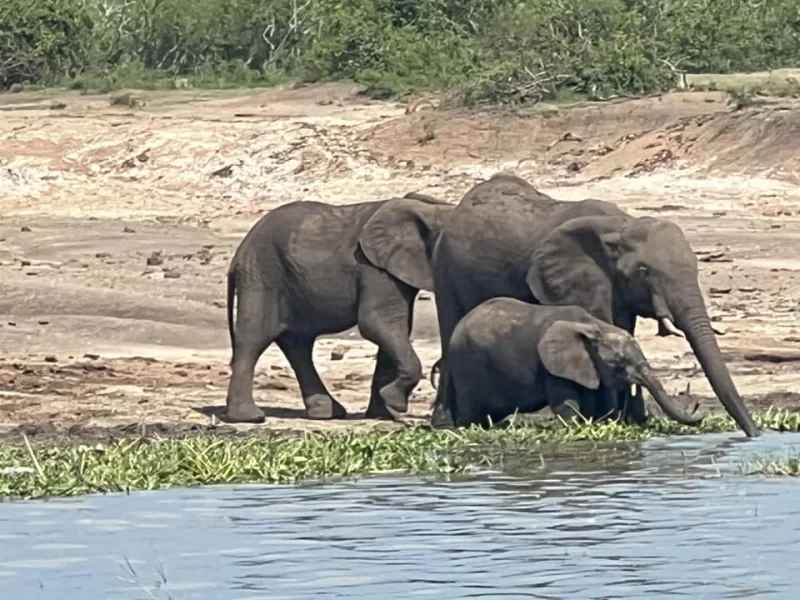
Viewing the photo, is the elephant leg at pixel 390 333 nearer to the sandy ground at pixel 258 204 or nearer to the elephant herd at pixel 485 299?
the elephant herd at pixel 485 299

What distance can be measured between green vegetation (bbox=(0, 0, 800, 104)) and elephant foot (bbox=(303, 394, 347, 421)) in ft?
48.6

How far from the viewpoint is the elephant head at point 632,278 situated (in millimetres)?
13852

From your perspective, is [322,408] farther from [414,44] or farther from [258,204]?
[414,44]

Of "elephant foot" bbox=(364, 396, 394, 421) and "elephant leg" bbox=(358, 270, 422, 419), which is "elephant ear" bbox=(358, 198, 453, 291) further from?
"elephant foot" bbox=(364, 396, 394, 421)

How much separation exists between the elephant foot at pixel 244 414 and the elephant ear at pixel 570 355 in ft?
6.62

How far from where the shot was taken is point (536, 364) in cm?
1416

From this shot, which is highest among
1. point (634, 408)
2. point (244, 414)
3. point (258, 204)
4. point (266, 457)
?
point (266, 457)

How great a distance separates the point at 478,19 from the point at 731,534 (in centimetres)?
2796

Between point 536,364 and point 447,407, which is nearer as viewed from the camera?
point 536,364

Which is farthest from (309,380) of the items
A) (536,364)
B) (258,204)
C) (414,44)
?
(414,44)

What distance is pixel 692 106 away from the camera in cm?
2862

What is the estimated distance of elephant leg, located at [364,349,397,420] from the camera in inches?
601

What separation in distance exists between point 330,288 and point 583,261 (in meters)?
1.80

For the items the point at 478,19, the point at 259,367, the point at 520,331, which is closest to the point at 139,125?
the point at 478,19
